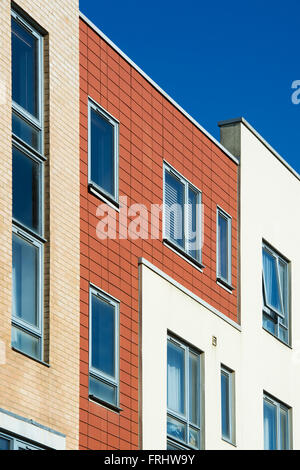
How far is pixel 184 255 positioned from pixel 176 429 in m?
3.49

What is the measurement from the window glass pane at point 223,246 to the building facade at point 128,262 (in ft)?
0.14

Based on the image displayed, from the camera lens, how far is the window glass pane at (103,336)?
73.5 ft

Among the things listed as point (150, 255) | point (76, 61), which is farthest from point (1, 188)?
point (150, 255)

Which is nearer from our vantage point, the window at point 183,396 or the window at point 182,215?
the window at point 183,396

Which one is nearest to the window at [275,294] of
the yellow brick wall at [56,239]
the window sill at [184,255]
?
the window sill at [184,255]

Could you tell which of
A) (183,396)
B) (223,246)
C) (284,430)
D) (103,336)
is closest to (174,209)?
(223,246)

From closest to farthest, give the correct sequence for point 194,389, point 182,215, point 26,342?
1. point 26,342
2. point 194,389
3. point 182,215

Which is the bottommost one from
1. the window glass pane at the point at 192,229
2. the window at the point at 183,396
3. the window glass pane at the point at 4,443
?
the window glass pane at the point at 4,443

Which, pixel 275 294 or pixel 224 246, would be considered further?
pixel 275 294

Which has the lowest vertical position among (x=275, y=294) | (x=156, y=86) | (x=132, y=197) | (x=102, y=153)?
(x=132, y=197)

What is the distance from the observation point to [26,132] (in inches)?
835

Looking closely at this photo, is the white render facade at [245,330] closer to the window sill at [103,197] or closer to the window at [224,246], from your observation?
the window at [224,246]

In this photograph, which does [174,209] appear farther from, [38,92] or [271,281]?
[38,92]
